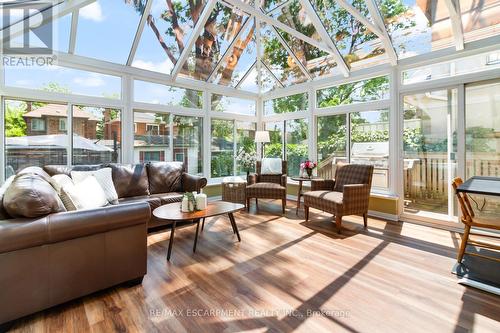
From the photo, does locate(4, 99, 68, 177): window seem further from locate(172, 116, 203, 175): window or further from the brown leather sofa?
locate(172, 116, 203, 175): window

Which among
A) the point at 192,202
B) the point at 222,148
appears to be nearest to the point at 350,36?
the point at 222,148

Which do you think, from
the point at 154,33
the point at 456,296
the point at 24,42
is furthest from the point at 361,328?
the point at 24,42

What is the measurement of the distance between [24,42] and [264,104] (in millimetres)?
4627

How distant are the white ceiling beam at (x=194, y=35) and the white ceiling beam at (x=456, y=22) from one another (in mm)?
3033

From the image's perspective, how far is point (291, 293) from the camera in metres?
2.05

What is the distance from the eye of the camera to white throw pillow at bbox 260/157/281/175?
5.25 metres

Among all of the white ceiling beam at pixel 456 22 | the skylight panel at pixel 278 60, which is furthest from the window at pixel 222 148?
the white ceiling beam at pixel 456 22

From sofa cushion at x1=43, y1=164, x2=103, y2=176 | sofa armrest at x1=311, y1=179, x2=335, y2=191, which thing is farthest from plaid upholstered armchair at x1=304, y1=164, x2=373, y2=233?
sofa cushion at x1=43, y1=164, x2=103, y2=176

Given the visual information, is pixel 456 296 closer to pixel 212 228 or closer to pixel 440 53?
pixel 212 228

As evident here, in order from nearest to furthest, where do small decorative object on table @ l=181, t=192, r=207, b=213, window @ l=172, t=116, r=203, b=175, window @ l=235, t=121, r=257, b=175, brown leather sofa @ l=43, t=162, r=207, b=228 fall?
1. small decorative object on table @ l=181, t=192, r=207, b=213
2. brown leather sofa @ l=43, t=162, r=207, b=228
3. window @ l=172, t=116, r=203, b=175
4. window @ l=235, t=121, r=257, b=175

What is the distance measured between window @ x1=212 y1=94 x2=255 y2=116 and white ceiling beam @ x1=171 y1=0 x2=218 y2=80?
1124 mm

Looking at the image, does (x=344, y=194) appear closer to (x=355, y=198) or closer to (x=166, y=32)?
(x=355, y=198)

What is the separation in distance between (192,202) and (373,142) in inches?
135

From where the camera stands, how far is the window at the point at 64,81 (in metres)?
3.42
